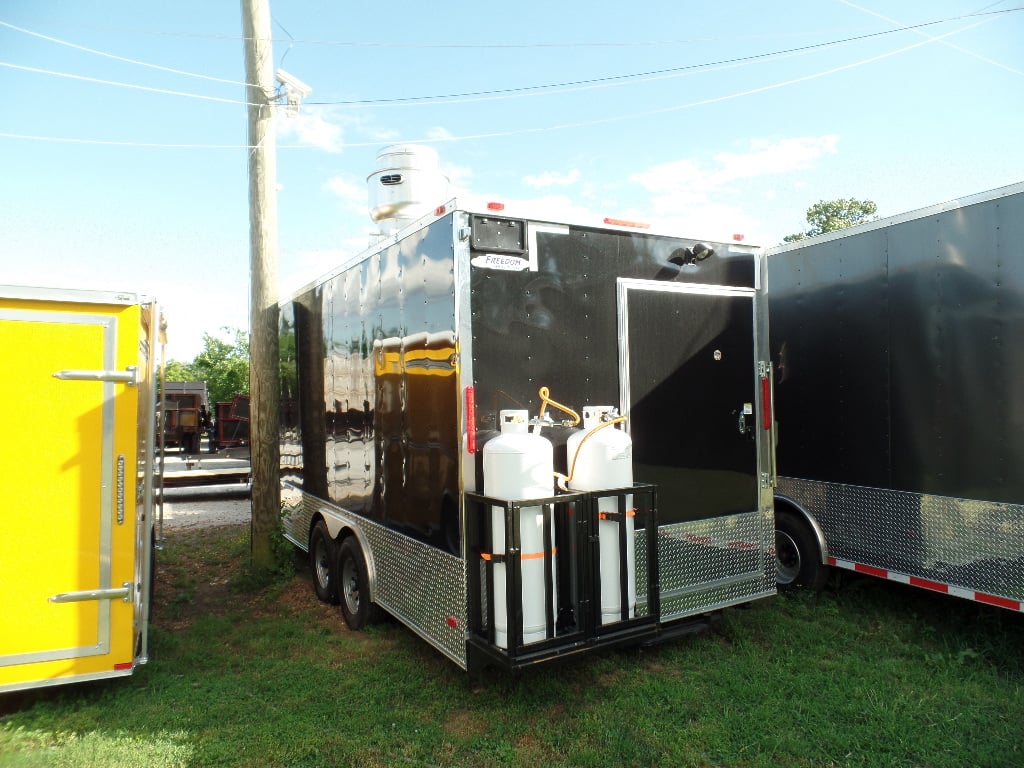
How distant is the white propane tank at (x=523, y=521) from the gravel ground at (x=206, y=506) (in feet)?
23.2

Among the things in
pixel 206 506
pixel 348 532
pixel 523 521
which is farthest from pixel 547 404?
pixel 206 506

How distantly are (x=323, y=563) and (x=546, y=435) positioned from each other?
112 inches

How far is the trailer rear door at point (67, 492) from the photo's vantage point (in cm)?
376

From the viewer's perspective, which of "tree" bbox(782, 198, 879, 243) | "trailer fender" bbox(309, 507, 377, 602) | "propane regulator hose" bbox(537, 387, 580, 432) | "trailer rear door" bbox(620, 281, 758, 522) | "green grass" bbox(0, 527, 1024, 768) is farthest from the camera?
"tree" bbox(782, 198, 879, 243)

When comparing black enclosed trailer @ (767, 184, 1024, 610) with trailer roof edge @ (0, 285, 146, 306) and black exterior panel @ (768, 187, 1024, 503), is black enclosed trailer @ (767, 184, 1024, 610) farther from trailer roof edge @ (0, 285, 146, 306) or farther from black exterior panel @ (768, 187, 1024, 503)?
trailer roof edge @ (0, 285, 146, 306)

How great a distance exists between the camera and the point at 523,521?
3531 millimetres

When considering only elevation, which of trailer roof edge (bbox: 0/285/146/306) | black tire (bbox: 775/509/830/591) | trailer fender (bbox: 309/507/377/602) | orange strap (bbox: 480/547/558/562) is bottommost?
black tire (bbox: 775/509/830/591)

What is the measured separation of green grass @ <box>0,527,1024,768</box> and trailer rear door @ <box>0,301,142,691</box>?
361 millimetres

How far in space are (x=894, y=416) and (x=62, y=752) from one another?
5.28 metres

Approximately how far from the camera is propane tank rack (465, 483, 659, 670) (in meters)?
3.46

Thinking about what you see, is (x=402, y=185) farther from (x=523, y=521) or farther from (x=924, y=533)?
(x=924, y=533)

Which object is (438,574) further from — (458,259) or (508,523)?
(458,259)

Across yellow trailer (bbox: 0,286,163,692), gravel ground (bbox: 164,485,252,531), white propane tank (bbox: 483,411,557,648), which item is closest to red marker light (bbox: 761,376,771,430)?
white propane tank (bbox: 483,411,557,648)

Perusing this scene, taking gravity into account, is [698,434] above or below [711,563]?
above
